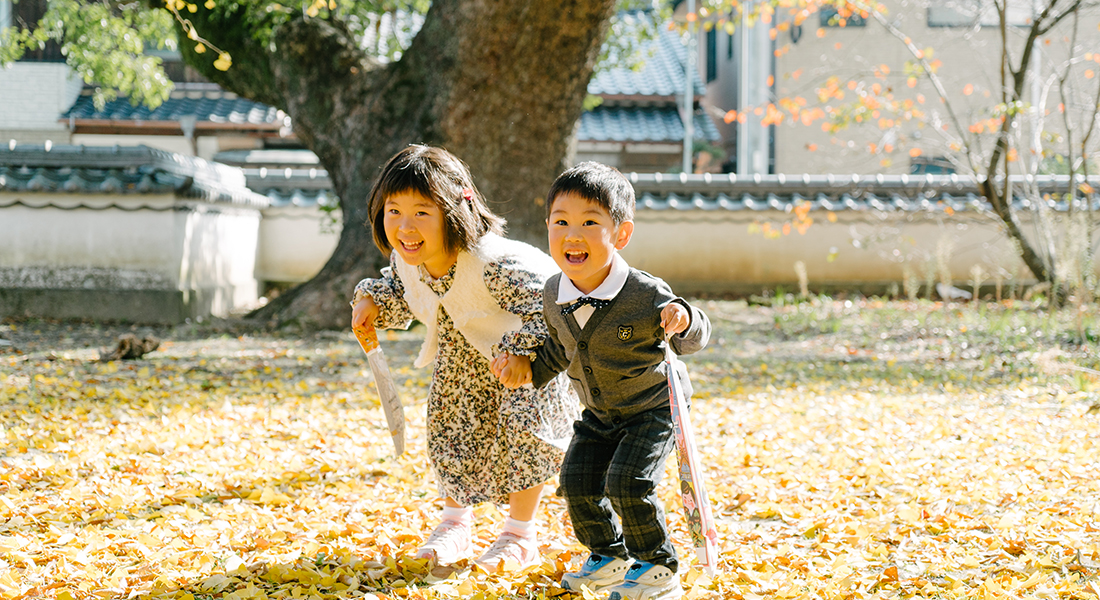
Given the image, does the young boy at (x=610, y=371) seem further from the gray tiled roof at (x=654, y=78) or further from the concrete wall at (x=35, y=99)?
the concrete wall at (x=35, y=99)

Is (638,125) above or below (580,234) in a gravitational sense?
above

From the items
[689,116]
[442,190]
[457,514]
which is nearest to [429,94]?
[442,190]

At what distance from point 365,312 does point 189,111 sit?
40.9ft

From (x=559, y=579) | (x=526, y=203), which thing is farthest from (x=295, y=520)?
(x=526, y=203)

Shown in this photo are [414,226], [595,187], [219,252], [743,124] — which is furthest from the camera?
[743,124]

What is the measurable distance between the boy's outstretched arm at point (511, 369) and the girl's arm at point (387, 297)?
49 cm

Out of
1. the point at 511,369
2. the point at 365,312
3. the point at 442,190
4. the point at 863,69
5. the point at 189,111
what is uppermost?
the point at 863,69

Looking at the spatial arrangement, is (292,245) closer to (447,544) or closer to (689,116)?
(689,116)

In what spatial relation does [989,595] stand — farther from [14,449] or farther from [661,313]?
[14,449]

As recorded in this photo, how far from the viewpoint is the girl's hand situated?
271 centimetres

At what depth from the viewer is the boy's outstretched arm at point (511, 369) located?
8.04 ft

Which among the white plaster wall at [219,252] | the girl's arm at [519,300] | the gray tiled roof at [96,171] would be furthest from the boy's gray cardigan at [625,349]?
the white plaster wall at [219,252]

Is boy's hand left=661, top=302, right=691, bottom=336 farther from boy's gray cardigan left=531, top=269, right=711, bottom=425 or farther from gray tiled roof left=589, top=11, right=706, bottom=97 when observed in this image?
gray tiled roof left=589, top=11, right=706, bottom=97

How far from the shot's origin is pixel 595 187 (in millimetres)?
2295
